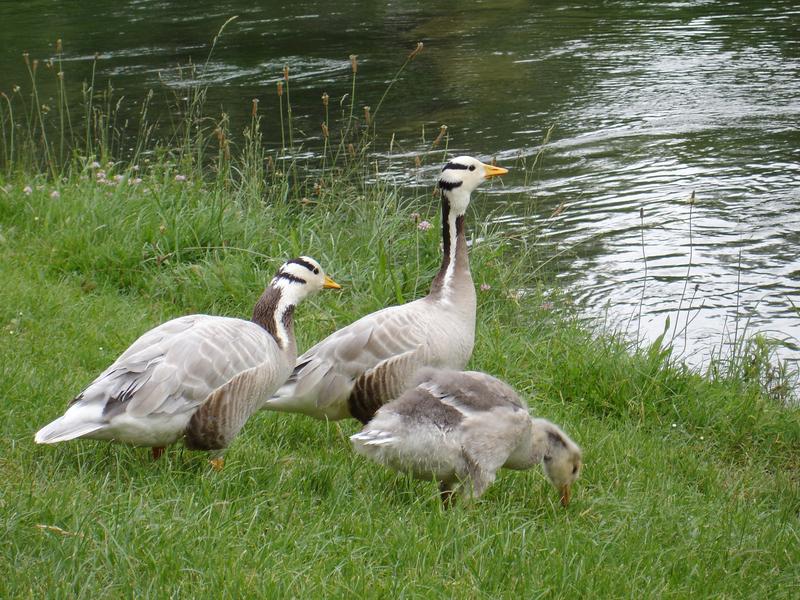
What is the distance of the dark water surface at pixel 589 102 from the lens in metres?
9.57

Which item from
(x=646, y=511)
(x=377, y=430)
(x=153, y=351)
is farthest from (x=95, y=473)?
(x=646, y=511)

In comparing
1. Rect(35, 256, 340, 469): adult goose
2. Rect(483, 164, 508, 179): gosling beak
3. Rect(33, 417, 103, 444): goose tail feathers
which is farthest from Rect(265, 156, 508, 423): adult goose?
Rect(33, 417, 103, 444): goose tail feathers

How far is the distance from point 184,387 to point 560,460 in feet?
5.95

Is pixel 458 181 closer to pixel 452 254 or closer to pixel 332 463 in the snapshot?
pixel 452 254

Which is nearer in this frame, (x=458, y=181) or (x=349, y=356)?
(x=349, y=356)

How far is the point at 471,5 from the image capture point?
79.6 ft

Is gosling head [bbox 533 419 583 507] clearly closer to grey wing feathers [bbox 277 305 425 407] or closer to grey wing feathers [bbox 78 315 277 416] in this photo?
grey wing feathers [bbox 277 305 425 407]

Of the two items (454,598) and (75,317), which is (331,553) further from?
(75,317)

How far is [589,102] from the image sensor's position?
50.7 ft

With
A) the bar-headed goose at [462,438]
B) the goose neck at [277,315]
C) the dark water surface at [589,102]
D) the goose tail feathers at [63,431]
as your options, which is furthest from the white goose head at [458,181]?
the goose tail feathers at [63,431]

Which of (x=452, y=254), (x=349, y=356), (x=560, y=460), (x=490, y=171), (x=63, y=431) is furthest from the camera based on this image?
(x=490, y=171)

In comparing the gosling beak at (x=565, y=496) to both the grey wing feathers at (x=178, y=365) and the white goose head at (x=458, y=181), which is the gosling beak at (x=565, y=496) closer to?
the grey wing feathers at (x=178, y=365)

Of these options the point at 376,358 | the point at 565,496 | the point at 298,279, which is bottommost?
the point at 565,496

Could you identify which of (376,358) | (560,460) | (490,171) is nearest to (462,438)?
(560,460)
